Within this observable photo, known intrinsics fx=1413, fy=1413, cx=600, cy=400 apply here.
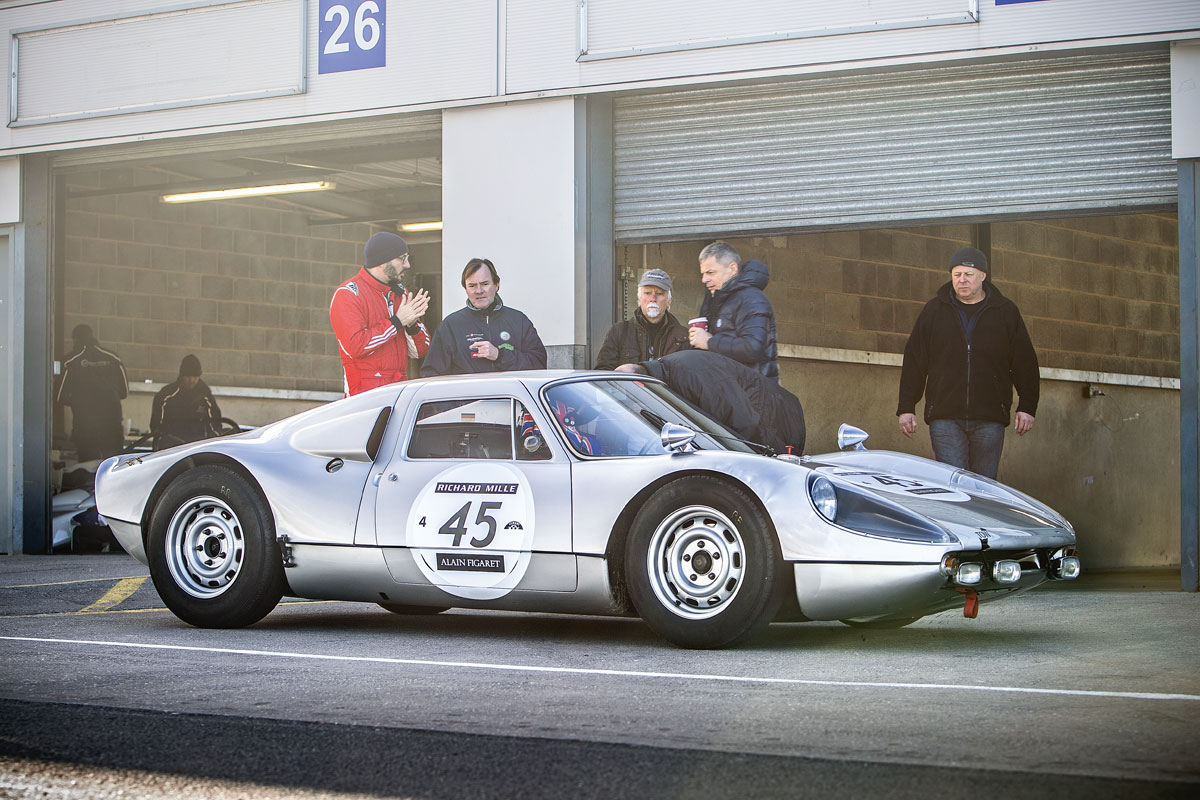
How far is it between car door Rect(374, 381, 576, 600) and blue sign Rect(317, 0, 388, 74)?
5.27m

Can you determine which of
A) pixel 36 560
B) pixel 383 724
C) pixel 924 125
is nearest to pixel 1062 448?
pixel 924 125

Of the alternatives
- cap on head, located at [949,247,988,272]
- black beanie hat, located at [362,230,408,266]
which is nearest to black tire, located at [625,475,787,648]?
cap on head, located at [949,247,988,272]

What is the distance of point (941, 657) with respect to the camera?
5.20m

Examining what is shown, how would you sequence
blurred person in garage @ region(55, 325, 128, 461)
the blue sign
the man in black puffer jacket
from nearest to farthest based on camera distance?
1. the man in black puffer jacket
2. the blue sign
3. blurred person in garage @ region(55, 325, 128, 461)

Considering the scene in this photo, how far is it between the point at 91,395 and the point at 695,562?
1247 centimetres

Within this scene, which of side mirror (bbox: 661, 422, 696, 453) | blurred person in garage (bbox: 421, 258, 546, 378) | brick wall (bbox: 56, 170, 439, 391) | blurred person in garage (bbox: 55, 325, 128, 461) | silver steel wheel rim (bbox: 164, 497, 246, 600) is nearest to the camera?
side mirror (bbox: 661, 422, 696, 453)

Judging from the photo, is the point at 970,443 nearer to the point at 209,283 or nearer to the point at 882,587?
the point at 882,587

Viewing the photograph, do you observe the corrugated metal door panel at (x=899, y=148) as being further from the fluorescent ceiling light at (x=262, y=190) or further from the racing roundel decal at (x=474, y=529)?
the fluorescent ceiling light at (x=262, y=190)

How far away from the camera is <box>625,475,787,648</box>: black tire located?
17.3 feet

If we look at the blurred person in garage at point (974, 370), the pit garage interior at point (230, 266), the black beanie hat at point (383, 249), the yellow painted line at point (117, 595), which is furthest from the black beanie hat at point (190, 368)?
the blurred person in garage at point (974, 370)

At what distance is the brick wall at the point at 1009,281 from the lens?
12781 mm

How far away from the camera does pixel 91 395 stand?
1623 cm

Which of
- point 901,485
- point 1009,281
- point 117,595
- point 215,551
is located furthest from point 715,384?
point 1009,281

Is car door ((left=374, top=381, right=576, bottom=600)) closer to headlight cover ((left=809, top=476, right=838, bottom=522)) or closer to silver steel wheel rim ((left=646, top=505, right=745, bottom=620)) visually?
silver steel wheel rim ((left=646, top=505, right=745, bottom=620))
